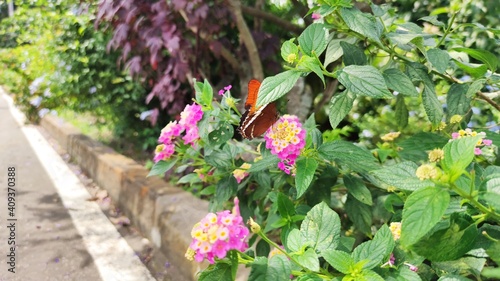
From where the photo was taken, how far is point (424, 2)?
281 centimetres

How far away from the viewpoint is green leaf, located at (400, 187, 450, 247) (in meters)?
0.65

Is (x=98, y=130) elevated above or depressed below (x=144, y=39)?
below

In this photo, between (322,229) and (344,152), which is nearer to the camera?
(322,229)

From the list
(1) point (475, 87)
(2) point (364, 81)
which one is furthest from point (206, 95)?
(1) point (475, 87)

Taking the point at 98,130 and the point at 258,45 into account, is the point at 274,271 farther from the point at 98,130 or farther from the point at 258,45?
the point at 98,130

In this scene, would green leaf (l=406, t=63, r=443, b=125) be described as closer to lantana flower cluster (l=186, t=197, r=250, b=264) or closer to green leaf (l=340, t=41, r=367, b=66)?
green leaf (l=340, t=41, r=367, b=66)

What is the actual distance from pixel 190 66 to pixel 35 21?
2.96 metres

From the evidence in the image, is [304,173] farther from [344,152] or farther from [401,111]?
[401,111]

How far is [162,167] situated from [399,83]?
2.38 feet

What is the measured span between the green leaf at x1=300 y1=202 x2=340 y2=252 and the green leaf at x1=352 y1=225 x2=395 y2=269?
60mm

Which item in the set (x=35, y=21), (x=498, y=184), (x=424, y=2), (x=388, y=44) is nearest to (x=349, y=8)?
(x=388, y=44)

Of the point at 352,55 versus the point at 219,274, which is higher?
the point at 352,55

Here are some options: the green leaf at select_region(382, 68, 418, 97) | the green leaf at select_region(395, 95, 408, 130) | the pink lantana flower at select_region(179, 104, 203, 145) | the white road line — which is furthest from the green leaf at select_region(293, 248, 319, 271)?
the white road line

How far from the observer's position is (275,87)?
2.98 ft
